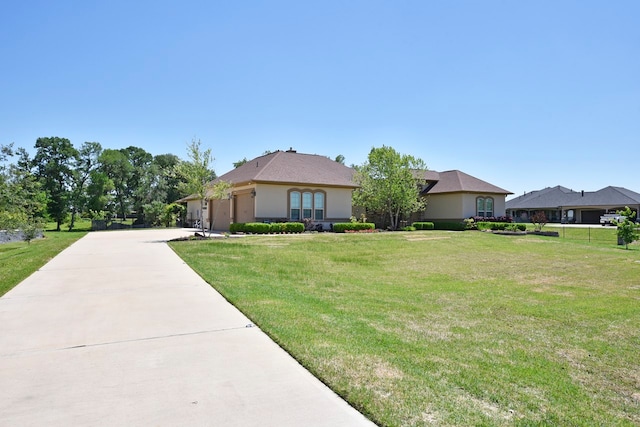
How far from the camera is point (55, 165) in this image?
162ft

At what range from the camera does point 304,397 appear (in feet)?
10.9

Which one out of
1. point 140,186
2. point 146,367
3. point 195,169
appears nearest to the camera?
point 146,367

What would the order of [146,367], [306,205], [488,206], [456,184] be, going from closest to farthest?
[146,367]
[306,205]
[456,184]
[488,206]

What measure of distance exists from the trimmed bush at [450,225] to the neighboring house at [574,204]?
86.9 feet

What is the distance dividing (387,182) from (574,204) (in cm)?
3430

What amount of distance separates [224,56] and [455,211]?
75.6 feet

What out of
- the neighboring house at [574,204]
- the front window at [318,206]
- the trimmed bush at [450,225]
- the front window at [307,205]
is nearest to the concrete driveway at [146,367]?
the front window at [307,205]

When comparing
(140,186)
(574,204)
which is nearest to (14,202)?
(140,186)

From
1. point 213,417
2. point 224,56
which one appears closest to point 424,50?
point 224,56

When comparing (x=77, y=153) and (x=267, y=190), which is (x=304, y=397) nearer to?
(x=267, y=190)

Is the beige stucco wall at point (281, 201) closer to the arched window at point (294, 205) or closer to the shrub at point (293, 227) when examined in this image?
the arched window at point (294, 205)

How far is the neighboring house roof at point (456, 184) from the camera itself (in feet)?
106

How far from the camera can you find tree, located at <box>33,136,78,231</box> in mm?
48344

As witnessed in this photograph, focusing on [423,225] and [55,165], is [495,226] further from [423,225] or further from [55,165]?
[55,165]
